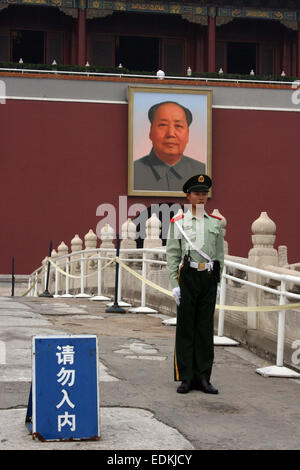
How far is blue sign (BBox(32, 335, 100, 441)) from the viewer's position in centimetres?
473

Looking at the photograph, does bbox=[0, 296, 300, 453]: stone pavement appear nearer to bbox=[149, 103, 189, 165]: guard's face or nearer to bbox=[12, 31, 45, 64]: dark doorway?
bbox=[149, 103, 189, 165]: guard's face

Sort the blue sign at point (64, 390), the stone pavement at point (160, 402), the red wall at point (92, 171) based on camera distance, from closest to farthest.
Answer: the blue sign at point (64, 390) < the stone pavement at point (160, 402) < the red wall at point (92, 171)

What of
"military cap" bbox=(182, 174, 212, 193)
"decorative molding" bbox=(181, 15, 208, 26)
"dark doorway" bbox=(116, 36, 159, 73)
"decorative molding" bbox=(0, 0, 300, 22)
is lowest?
"military cap" bbox=(182, 174, 212, 193)

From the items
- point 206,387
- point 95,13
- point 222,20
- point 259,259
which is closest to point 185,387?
point 206,387

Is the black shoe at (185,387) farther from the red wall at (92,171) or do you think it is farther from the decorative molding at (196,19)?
the decorative molding at (196,19)

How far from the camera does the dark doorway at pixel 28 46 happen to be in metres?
34.6

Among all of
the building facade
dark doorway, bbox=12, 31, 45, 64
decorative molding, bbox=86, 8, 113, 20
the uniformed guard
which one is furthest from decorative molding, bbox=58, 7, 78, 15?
the uniformed guard

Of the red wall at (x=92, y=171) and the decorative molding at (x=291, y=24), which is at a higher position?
the decorative molding at (x=291, y=24)

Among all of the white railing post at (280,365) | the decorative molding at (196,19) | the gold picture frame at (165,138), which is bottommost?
the white railing post at (280,365)

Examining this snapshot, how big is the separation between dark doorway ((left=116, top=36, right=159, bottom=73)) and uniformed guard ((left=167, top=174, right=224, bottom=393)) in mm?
29660

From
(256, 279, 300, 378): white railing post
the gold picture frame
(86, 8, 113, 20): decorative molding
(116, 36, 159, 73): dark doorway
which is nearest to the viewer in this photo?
(256, 279, 300, 378): white railing post

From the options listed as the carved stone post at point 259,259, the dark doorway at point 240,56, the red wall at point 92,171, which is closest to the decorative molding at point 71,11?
the red wall at point 92,171

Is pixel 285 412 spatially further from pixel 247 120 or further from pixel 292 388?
pixel 247 120
